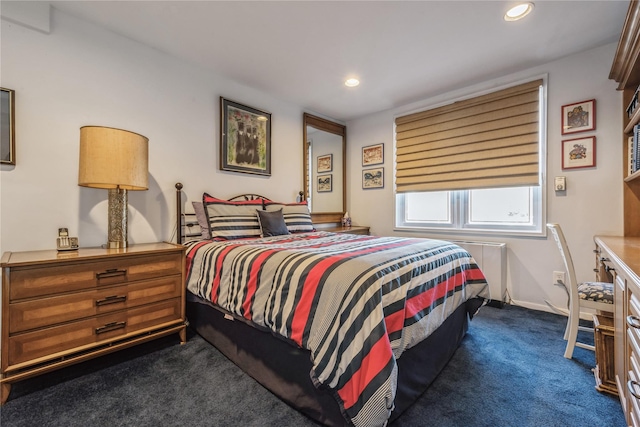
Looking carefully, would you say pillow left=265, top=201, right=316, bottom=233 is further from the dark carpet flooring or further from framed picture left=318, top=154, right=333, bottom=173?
the dark carpet flooring

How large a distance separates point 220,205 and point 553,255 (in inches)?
129

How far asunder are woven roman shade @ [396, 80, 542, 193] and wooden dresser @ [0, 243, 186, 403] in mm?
2980

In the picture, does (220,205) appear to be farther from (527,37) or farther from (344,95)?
(527,37)

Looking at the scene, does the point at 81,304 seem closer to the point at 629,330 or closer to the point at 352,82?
the point at 629,330

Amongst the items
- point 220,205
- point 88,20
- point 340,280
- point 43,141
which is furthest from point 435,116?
point 43,141

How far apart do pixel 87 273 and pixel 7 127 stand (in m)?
1.14

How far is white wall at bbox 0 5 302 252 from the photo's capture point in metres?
1.88

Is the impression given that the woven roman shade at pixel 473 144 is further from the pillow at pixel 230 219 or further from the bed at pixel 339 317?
the pillow at pixel 230 219

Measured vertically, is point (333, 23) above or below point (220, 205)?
above

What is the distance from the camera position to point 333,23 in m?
2.13

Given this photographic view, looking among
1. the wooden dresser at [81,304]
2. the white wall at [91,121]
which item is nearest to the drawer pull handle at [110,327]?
the wooden dresser at [81,304]

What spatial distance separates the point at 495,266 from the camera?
297 cm

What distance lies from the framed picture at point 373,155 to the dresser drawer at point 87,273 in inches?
117

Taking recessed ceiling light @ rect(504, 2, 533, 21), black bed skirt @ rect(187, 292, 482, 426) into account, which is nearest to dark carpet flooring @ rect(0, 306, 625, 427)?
black bed skirt @ rect(187, 292, 482, 426)
